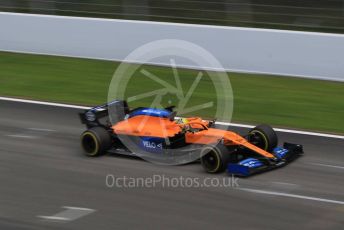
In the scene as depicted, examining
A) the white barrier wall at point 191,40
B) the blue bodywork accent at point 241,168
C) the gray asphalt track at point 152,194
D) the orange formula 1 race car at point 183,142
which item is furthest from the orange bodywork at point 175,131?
the white barrier wall at point 191,40

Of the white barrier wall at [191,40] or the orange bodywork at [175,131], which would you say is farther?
the white barrier wall at [191,40]

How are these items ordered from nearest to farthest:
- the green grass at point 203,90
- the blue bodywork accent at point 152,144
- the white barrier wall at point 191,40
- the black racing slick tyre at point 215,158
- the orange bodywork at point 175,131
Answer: the black racing slick tyre at point 215,158 < the orange bodywork at point 175,131 < the blue bodywork accent at point 152,144 < the green grass at point 203,90 < the white barrier wall at point 191,40

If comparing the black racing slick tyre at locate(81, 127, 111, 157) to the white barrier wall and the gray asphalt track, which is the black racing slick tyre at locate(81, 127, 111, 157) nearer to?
the gray asphalt track

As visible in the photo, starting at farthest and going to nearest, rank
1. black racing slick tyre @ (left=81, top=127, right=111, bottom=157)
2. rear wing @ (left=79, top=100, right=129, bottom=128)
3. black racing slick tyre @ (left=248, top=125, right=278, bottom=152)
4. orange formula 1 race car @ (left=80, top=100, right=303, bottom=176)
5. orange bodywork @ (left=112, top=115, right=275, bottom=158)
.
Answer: rear wing @ (left=79, top=100, right=129, bottom=128) < black racing slick tyre @ (left=81, top=127, right=111, bottom=157) < black racing slick tyre @ (left=248, top=125, right=278, bottom=152) < orange bodywork @ (left=112, top=115, right=275, bottom=158) < orange formula 1 race car @ (left=80, top=100, right=303, bottom=176)

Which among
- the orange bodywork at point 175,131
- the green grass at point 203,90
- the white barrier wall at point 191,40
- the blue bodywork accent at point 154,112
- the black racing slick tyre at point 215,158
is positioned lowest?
the black racing slick tyre at point 215,158

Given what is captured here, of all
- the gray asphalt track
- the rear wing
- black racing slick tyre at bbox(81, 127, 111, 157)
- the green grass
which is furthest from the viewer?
the green grass

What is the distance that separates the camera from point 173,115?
9.62 m

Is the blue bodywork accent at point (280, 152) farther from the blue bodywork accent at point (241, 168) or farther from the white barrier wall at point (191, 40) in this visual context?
the white barrier wall at point (191, 40)

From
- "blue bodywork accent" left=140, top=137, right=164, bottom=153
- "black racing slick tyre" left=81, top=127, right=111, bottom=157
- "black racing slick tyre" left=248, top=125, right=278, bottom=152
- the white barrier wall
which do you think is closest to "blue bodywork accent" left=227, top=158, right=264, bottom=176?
"black racing slick tyre" left=248, top=125, right=278, bottom=152

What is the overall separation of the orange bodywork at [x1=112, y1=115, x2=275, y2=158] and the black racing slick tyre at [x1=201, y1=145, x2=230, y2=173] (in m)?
0.21

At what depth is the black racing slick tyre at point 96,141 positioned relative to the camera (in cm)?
980

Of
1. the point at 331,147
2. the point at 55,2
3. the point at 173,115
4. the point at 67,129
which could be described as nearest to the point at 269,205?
the point at 173,115

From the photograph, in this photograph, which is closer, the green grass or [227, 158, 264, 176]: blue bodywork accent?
[227, 158, 264, 176]: blue bodywork accent

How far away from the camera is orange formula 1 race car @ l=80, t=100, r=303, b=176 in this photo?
909cm
